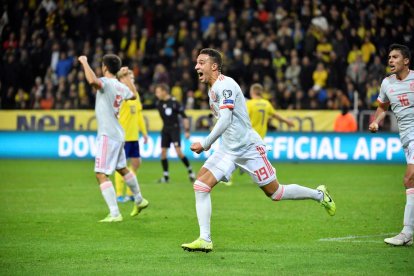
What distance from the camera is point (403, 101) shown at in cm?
1032

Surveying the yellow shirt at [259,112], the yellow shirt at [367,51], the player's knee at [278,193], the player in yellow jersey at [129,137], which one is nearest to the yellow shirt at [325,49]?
the yellow shirt at [367,51]

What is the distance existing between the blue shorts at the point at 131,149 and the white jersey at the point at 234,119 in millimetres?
6175

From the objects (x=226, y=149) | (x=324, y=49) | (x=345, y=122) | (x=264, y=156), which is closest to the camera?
(x=226, y=149)

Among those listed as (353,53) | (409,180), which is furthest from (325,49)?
(409,180)

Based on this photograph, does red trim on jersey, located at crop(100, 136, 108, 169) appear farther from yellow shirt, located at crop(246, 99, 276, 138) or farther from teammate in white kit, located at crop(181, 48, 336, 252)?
yellow shirt, located at crop(246, 99, 276, 138)

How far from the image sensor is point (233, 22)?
2900 cm

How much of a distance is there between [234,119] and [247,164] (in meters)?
0.56

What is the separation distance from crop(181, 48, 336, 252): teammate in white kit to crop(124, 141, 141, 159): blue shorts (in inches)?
243

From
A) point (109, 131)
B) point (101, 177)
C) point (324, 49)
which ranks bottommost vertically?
point (101, 177)

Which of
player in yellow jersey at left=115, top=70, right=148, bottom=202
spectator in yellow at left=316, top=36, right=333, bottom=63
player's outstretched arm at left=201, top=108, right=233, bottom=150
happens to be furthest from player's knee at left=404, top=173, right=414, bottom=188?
spectator in yellow at left=316, top=36, right=333, bottom=63

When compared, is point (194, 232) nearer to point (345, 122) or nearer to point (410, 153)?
point (410, 153)

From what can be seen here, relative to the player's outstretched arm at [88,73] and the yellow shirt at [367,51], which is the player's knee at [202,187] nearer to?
the player's outstretched arm at [88,73]

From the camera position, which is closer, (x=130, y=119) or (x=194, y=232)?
(x=194, y=232)

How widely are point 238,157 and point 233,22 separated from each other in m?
19.8
